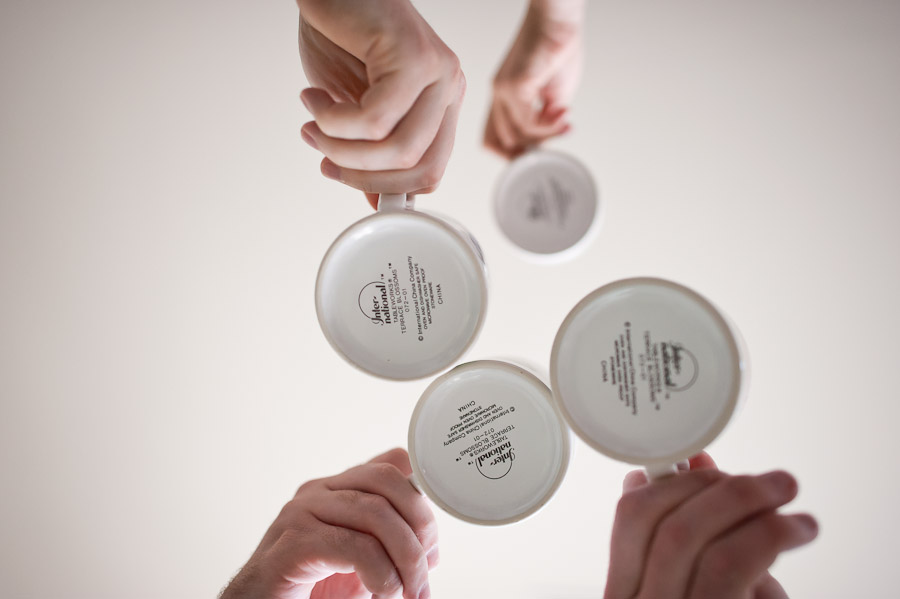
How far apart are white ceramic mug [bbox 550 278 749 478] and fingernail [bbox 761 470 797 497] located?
6 centimetres

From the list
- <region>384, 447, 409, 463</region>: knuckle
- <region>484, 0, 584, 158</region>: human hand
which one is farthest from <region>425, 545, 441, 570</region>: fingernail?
<region>484, 0, 584, 158</region>: human hand

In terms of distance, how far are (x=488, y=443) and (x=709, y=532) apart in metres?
0.27

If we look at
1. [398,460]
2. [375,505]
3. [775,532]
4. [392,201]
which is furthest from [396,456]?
[775,532]

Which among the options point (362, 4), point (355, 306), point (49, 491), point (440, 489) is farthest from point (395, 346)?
point (49, 491)

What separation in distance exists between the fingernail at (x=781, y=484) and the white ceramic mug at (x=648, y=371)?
0.21 feet

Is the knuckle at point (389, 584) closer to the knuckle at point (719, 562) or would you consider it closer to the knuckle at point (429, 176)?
the knuckle at point (719, 562)

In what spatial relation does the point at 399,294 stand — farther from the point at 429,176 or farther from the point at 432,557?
the point at 432,557

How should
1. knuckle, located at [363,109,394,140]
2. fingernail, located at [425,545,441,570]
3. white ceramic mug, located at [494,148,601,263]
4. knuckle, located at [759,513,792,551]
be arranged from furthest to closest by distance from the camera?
white ceramic mug, located at [494,148,601,263] → fingernail, located at [425,545,441,570] → knuckle, located at [363,109,394,140] → knuckle, located at [759,513,792,551]

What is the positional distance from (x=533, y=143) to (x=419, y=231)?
60cm

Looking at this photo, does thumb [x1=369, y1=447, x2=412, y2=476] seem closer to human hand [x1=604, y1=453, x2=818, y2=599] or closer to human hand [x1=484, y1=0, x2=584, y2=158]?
human hand [x1=604, y1=453, x2=818, y2=599]

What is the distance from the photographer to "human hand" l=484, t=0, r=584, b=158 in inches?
40.1

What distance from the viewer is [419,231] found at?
714mm

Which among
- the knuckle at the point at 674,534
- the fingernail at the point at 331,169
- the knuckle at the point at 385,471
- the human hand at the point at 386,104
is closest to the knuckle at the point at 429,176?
the human hand at the point at 386,104

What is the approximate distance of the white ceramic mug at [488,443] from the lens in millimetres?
695
